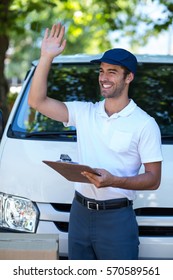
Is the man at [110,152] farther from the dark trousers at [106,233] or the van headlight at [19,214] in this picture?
the van headlight at [19,214]

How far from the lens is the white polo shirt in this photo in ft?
10.8

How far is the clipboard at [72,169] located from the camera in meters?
3.05

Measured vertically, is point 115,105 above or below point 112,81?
below

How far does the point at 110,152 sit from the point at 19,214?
918 millimetres

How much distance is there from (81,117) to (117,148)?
301mm

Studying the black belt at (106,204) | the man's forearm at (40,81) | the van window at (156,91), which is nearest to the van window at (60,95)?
the van window at (156,91)

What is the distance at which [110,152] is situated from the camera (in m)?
3.34

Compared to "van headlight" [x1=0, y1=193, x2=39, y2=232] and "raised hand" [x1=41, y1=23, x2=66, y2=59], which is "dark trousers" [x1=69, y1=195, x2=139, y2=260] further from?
"raised hand" [x1=41, y1=23, x2=66, y2=59]

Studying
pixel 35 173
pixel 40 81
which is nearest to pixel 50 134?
pixel 35 173

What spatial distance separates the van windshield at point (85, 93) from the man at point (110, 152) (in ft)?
3.53

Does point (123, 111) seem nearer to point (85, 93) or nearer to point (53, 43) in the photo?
point (53, 43)

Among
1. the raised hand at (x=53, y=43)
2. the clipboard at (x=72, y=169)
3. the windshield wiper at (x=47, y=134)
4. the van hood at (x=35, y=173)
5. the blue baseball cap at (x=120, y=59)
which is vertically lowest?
the van hood at (x=35, y=173)

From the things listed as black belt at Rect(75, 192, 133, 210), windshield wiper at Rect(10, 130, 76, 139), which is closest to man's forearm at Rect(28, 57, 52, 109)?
black belt at Rect(75, 192, 133, 210)
